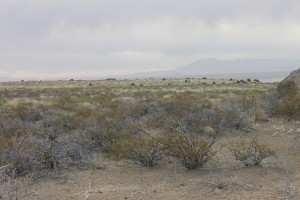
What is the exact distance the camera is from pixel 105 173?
8562mm

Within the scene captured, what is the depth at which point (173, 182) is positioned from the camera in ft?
25.1

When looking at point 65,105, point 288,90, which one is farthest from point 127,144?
point 288,90

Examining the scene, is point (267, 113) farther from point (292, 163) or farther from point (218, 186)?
point (218, 186)

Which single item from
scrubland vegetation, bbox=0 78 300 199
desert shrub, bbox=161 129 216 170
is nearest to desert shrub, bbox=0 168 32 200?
scrubland vegetation, bbox=0 78 300 199

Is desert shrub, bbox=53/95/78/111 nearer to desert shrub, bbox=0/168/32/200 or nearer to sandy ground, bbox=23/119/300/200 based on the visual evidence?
sandy ground, bbox=23/119/300/200

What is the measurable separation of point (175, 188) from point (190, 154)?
1.26 meters

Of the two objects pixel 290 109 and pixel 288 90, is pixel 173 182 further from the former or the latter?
pixel 288 90

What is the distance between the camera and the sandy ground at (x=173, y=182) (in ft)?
22.6

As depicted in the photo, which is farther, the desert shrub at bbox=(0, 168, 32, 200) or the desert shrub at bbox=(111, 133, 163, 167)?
the desert shrub at bbox=(111, 133, 163, 167)

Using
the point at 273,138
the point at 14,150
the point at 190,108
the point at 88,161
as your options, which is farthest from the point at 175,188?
the point at 190,108

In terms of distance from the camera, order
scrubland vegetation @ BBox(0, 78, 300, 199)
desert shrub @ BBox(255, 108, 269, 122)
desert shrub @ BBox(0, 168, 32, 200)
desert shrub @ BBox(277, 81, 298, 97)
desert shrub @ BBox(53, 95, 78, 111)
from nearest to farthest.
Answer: desert shrub @ BBox(0, 168, 32, 200) < scrubland vegetation @ BBox(0, 78, 300, 199) < desert shrub @ BBox(255, 108, 269, 122) < desert shrub @ BBox(53, 95, 78, 111) < desert shrub @ BBox(277, 81, 298, 97)

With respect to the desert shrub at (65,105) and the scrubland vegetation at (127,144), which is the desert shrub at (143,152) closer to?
the scrubland vegetation at (127,144)

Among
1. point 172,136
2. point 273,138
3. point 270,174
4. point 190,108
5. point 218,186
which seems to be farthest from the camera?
point 190,108

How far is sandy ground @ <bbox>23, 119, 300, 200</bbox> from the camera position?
6.88 m
